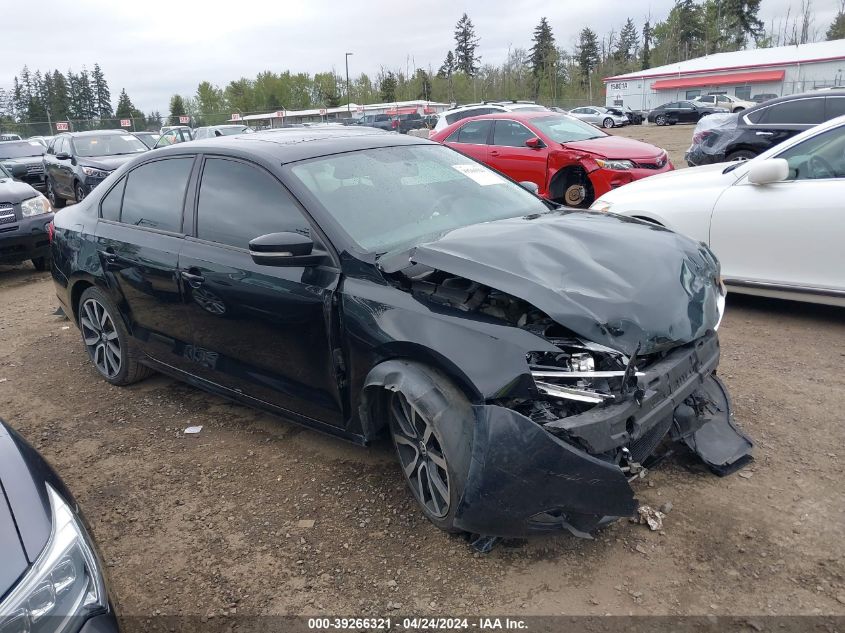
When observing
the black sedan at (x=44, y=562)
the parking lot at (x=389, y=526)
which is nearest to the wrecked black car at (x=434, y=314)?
the parking lot at (x=389, y=526)

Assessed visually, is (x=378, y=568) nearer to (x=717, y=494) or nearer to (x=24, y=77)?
(x=717, y=494)

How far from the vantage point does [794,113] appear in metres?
10.0

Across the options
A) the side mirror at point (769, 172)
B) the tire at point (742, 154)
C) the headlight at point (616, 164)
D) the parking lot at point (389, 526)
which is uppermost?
the side mirror at point (769, 172)

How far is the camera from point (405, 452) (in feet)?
9.87

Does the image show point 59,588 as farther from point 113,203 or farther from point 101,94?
point 101,94

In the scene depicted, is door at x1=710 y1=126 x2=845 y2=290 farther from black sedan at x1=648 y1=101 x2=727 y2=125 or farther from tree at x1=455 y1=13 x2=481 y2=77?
tree at x1=455 y1=13 x2=481 y2=77

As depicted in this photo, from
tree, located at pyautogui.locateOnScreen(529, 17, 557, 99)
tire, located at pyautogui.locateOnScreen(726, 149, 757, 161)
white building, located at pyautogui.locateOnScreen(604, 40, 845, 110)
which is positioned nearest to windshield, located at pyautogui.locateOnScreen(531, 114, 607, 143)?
tire, located at pyautogui.locateOnScreen(726, 149, 757, 161)

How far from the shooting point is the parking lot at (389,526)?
2.52 m

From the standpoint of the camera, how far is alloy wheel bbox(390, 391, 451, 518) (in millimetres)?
2768

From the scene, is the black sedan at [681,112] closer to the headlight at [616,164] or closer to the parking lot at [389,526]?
the headlight at [616,164]

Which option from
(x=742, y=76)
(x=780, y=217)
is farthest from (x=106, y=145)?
(x=742, y=76)

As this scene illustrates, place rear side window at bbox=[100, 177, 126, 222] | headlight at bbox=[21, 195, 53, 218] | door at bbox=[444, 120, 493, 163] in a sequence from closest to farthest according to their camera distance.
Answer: rear side window at bbox=[100, 177, 126, 222] < headlight at bbox=[21, 195, 53, 218] < door at bbox=[444, 120, 493, 163]

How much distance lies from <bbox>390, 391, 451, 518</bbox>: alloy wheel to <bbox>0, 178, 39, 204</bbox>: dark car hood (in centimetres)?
745

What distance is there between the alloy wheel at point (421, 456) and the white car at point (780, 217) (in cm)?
357
